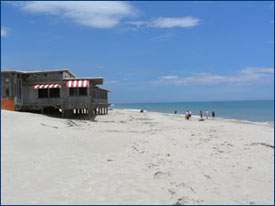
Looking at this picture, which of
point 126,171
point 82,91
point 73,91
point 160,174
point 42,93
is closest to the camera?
point 160,174

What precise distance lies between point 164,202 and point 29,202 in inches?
113

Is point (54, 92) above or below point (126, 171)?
above

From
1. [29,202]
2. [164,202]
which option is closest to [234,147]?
[164,202]

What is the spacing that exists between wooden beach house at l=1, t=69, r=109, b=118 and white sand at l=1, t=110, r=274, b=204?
593 inches

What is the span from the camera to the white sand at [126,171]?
986 cm

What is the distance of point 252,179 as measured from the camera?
1198cm

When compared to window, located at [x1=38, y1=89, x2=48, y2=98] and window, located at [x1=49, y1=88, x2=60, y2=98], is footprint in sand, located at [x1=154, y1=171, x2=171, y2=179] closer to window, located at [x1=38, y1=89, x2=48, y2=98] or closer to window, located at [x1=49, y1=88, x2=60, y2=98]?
window, located at [x1=49, y1=88, x2=60, y2=98]

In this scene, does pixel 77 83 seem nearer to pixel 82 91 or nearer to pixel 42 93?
pixel 82 91

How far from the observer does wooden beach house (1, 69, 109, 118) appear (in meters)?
33.5

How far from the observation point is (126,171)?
478 inches

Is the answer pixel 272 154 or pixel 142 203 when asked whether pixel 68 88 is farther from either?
pixel 142 203

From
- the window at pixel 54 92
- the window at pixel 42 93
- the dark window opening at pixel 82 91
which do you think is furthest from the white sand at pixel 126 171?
the window at pixel 42 93

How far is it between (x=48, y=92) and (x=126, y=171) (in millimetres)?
23620

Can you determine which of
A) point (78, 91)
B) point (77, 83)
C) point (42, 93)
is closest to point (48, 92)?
point (42, 93)
